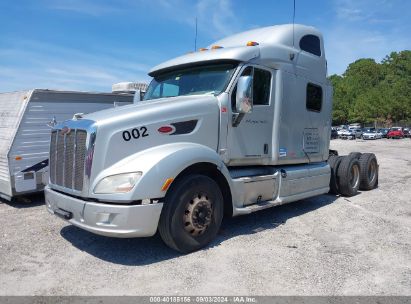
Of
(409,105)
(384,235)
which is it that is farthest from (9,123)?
(409,105)

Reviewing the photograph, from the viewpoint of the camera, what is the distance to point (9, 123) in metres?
7.90

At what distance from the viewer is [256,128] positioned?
20.2ft

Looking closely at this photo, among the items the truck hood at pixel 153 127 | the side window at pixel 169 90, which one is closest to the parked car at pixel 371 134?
the side window at pixel 169 90

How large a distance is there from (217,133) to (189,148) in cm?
72

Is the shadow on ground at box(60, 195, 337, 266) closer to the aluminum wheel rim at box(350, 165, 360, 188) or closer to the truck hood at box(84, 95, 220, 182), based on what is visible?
the truck hood at box(84, 95, 220, 182)

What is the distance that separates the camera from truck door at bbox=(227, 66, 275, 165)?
230 inches

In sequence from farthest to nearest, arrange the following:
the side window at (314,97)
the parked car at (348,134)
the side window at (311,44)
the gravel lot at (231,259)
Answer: the parked car at (348,134), the side window at (314,97), the side window at (311,44), the gravel lot at (231,259)

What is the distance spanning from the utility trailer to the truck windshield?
1.57 metres

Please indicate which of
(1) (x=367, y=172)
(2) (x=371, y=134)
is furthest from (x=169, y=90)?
(2) (x=371, y=134)

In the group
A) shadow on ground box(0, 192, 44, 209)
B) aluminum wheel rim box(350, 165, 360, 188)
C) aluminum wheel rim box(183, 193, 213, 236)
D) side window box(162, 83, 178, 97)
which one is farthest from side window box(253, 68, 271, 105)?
shadow on ground box(0, 192, 44, 209)

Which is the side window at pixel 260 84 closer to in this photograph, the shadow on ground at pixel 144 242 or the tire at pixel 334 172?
the shadow on ground at pixel 144 242

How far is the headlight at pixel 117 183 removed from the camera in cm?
447

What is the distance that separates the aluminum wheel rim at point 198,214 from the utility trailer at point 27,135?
343cm

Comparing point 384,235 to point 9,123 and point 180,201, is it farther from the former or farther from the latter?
point 9,123
